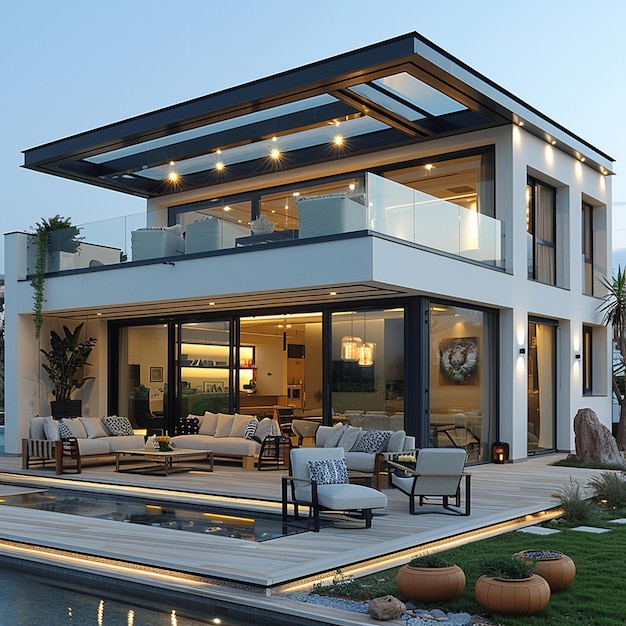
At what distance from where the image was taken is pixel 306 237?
13188mm

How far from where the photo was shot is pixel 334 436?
13039 mm

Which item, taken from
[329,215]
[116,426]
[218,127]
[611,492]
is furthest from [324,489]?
[218,127]

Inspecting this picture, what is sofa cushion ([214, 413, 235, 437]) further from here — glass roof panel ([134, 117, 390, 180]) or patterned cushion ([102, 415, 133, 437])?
glass roof panel ([134, 117, 390, 180])

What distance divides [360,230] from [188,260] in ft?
12.0

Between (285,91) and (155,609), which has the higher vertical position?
(285,91)

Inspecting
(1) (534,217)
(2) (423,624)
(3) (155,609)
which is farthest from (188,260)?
(2) (423,624)

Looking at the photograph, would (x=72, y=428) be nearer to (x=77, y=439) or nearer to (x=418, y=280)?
(x=77, y=439)

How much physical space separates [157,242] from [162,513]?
641cm

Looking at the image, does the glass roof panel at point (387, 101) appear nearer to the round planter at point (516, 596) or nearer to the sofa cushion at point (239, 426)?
the sofa cushion at point (239, 426)

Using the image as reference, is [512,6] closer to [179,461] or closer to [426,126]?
[426,126]

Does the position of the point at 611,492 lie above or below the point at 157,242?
below

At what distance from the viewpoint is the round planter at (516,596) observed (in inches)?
221

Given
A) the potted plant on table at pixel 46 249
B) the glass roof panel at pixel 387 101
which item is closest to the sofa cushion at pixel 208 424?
the potted plant on table at pixel 46 249

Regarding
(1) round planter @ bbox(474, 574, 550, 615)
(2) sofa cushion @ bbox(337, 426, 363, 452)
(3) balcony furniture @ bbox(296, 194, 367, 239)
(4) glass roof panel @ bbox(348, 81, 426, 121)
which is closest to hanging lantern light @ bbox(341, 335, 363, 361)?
(2) sofa cushion @ bbox(337, 426, 363, 452)
